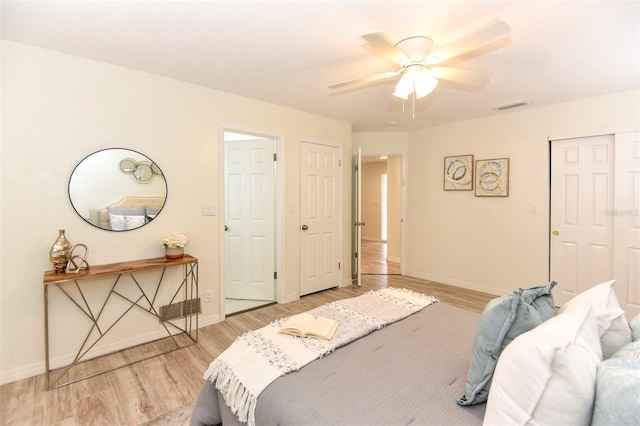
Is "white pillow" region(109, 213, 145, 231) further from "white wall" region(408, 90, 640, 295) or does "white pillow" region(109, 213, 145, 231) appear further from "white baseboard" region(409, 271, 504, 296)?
"white baseboard" region(409, 271, 504, 296)

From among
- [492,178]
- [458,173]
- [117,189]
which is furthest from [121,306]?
[492,178]

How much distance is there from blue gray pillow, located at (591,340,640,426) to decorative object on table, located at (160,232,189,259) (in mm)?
2763

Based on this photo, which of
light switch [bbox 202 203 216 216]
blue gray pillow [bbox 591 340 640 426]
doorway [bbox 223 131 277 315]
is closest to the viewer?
blue gray pillow [bbox 591 340 640 426]

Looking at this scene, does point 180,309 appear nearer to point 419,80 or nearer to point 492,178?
point 419,80

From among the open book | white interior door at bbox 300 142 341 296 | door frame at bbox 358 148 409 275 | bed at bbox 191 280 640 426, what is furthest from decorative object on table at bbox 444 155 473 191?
the open book

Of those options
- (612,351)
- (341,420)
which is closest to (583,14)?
(612,351)

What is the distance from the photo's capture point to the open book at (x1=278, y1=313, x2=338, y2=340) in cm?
162

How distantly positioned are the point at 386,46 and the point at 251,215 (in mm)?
2637

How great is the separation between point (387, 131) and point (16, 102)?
440 centimetres

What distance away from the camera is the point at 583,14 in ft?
6.09

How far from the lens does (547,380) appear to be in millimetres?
842

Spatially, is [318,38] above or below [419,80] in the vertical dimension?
above

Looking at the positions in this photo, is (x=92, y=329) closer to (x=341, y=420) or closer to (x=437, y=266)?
(x=341, y=420)

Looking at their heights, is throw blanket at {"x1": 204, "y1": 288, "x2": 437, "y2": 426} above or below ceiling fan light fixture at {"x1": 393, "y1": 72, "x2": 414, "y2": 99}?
below
